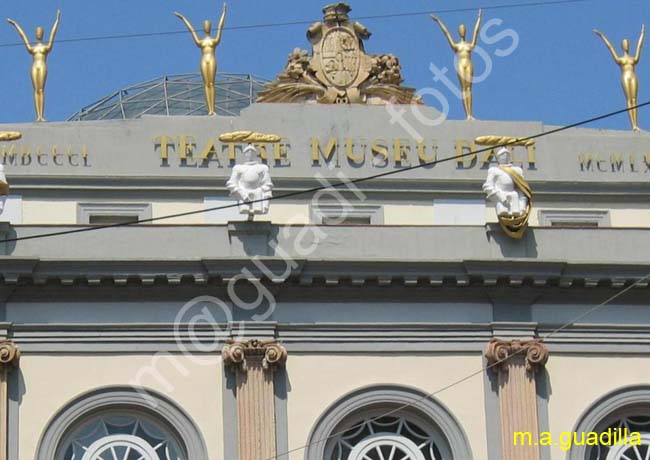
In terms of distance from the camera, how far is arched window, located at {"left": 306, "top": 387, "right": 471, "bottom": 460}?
191 ft

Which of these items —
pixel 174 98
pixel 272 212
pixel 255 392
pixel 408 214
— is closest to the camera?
pixel 255 392

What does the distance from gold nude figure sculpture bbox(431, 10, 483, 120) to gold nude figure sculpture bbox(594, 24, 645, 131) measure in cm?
336

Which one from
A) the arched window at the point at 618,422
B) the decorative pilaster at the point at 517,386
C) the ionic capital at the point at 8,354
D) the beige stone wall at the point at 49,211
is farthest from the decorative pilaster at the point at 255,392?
the beige stone wall at the point at 49,211

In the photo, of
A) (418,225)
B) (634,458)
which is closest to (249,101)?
(418,225)

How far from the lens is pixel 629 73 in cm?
6731

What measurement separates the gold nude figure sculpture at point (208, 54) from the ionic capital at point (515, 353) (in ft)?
35.4

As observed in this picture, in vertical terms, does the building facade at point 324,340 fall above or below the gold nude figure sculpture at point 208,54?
below

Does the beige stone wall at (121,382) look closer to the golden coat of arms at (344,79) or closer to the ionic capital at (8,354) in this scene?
the ionic capital at (8,354)

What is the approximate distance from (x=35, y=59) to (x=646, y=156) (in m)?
15.2

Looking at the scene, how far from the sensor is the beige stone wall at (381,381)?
58344 mm

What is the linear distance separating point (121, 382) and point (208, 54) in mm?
11176

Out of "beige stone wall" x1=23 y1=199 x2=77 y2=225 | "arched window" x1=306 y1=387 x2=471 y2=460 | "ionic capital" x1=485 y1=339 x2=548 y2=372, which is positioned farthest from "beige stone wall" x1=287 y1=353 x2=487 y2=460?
"beige stone wall" x1=23 y1=199 x2=77 y2=225

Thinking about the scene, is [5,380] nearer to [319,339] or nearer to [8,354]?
[8,354]

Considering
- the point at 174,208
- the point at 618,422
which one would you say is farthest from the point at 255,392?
the point at 618,422
